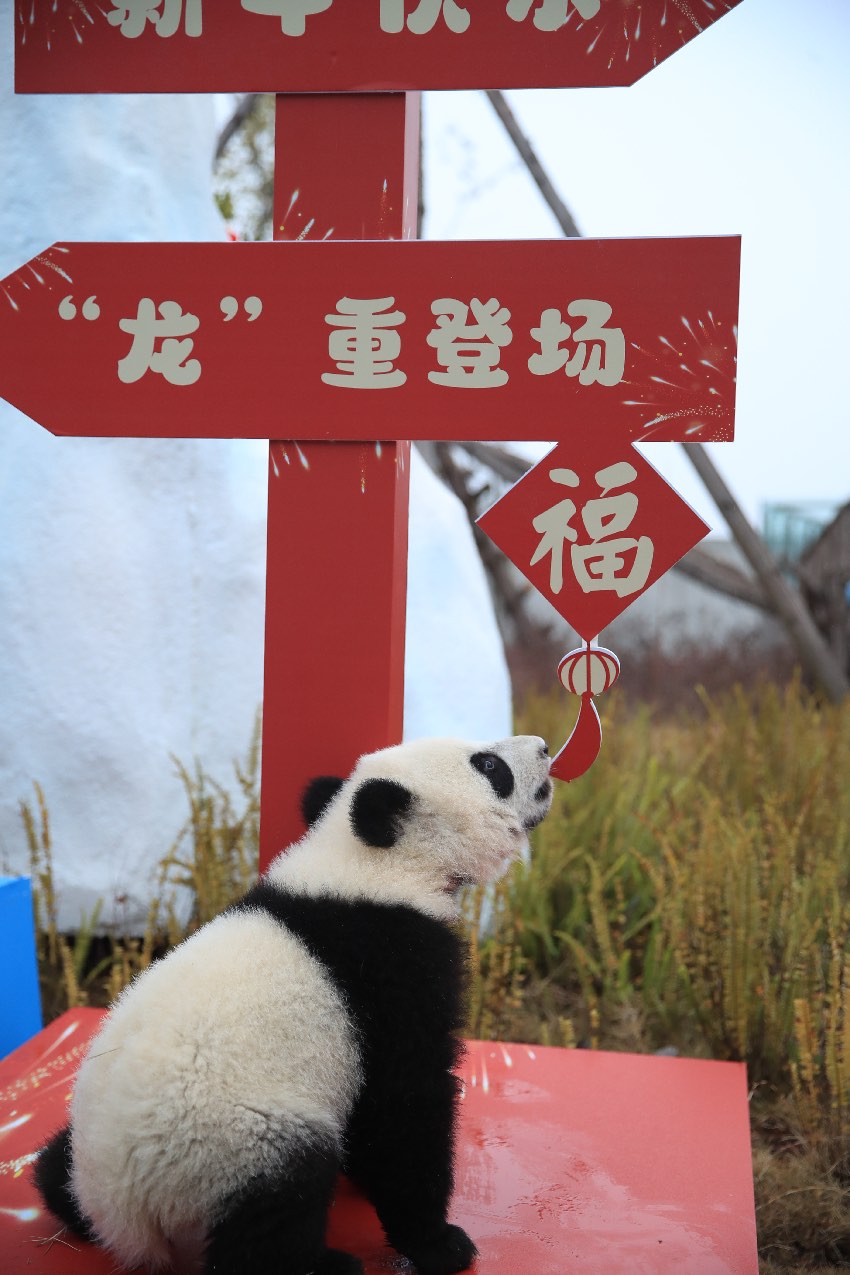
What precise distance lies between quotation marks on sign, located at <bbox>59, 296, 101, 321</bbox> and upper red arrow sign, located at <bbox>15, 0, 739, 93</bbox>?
1.05 ft

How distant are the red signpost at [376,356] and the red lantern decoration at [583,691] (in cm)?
2

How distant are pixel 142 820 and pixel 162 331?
5.24ft

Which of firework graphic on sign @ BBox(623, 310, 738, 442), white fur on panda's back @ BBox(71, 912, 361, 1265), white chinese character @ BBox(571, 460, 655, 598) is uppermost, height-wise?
firework graphic on sign @ BBox(623, 310, 738, 442)

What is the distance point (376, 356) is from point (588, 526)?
38cm

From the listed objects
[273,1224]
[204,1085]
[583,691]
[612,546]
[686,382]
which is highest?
[686,382]

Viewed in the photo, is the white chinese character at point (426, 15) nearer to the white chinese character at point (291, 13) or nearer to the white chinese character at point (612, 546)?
the white chinese character at point (291, 13)

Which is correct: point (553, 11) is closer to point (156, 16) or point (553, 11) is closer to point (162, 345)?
point (156, 16)

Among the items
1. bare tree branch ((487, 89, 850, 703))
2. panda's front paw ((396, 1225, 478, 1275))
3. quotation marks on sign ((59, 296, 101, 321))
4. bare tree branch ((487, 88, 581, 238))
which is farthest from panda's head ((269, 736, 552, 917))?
bare tree branch ((487, 88, 581, 238))

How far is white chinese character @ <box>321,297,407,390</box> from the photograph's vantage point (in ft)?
4.96

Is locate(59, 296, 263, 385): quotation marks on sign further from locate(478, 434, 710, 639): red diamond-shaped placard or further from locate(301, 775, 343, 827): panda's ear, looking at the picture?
locate(301, 775, 343, 827): panda's ear

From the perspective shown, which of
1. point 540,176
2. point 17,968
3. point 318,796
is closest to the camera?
point 318,796

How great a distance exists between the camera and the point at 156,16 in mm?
1578

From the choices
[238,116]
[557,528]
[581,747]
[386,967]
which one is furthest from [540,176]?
[386,967]

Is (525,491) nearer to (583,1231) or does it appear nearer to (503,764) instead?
(503,764)
